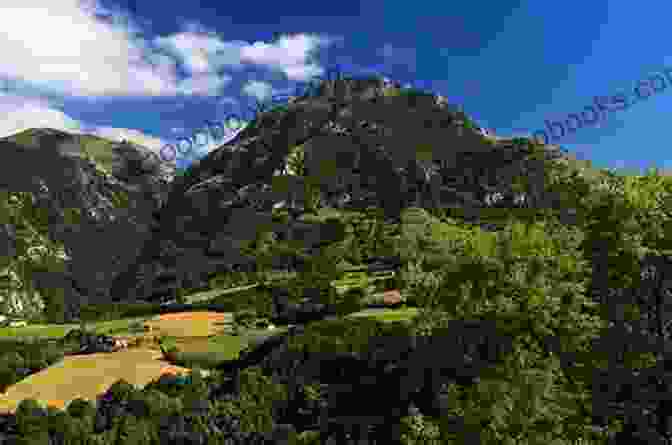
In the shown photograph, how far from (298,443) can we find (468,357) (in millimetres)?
35376

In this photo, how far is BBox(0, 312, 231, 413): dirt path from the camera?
87.2 meters

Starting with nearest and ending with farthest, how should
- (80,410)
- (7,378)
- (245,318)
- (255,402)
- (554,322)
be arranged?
1. (554,322)
2. (255,402)
3. (80,410)
4. (7,378)
5. (245,318)

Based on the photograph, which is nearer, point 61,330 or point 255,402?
point 255,402

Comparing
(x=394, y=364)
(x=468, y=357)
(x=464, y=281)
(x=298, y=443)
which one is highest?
(x=464, y=281)

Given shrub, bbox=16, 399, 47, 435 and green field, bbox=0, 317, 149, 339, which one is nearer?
shrub, bbox=16, 399, 47, 435

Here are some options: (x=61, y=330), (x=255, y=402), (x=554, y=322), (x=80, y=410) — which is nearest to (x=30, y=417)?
(x=80, y=410)

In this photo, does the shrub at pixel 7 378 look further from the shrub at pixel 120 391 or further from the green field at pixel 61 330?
the shrub at pixel 120 391

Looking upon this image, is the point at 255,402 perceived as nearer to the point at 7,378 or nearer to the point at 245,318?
the point at 7,378

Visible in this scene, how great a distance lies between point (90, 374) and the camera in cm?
9519

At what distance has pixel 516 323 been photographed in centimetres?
3189

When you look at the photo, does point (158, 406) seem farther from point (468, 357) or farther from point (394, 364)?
point (468, 357)

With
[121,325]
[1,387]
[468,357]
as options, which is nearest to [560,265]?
[468,357]

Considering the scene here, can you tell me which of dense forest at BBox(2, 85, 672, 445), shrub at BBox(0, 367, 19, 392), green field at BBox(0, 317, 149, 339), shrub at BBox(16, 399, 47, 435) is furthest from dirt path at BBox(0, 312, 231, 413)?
dense forest at BBox(2, 85, 672, 445)

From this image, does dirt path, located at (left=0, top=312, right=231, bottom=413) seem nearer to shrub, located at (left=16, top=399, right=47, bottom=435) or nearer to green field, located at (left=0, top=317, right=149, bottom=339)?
shrub, located at (left=16, top=399, right=47, bottom=435)
